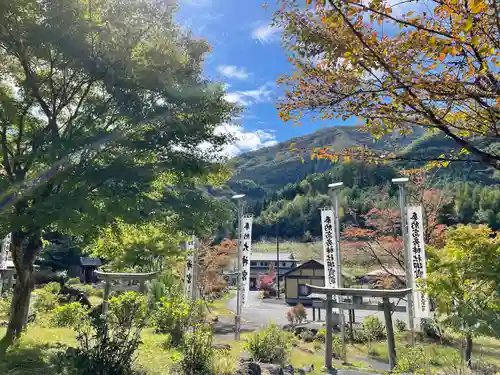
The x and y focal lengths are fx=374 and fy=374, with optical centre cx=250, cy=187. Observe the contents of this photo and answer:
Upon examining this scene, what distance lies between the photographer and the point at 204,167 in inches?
302

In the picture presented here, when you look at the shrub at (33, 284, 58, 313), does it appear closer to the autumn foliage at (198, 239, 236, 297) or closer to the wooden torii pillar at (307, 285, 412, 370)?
the autumn foliage at (198, 239, 236, 297)

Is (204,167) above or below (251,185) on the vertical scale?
below

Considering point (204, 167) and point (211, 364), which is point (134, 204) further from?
point (211, 364)

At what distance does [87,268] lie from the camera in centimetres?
3841

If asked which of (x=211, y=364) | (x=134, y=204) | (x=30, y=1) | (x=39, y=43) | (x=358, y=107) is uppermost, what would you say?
(x=30, y=1)

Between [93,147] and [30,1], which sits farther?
[93,147]

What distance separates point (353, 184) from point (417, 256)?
247 ft

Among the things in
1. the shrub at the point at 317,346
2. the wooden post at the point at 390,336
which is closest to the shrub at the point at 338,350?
the shrub at the point at 317,346

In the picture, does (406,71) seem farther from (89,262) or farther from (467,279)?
(89,262)

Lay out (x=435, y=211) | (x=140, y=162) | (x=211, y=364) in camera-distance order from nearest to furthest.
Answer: (x=211, y=364)
(x=140, y=162)
(x=435, y=211)

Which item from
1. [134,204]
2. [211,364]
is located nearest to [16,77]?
[134,204]

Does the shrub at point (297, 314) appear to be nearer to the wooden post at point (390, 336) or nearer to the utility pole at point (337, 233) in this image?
the utility pole at point (337, 233)

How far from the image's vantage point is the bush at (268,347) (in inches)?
324

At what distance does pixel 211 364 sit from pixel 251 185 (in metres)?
147
